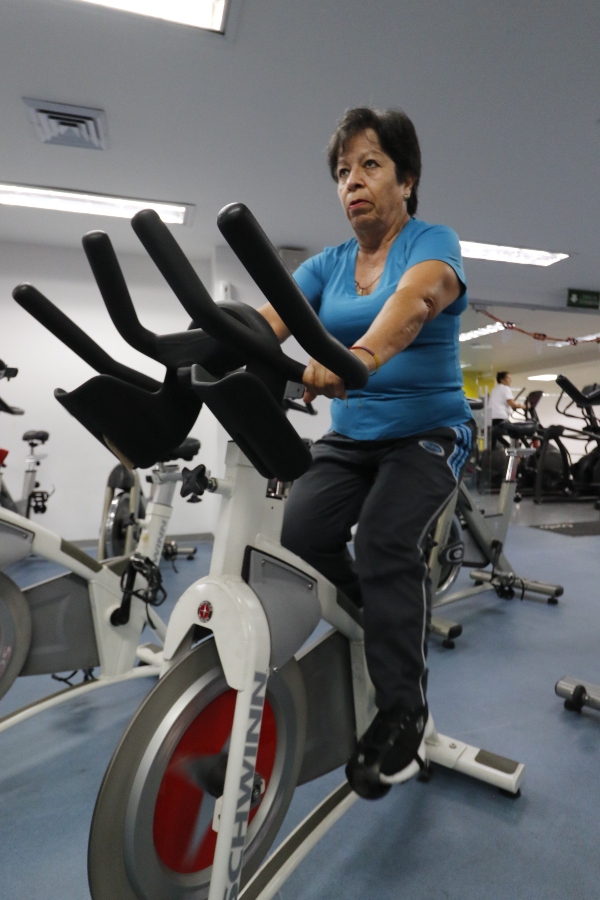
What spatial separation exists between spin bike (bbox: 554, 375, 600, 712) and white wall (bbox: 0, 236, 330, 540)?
280 cm

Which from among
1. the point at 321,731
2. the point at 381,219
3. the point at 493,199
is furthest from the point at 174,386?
the point at 493,199

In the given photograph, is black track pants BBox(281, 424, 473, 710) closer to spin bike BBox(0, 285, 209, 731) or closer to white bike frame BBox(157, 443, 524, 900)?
white bike frame BBox(157, 443, 524, 900)

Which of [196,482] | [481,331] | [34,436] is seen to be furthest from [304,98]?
[481,331]

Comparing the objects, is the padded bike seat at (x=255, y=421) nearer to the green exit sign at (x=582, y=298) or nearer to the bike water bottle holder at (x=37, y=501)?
the bike water bottle holder at (x=37, y=501)

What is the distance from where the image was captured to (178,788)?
81cm

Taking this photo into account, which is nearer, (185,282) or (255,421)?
(185,282)

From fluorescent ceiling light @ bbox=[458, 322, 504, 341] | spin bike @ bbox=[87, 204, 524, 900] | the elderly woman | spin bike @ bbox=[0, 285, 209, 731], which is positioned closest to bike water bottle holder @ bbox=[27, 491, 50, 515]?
spin bike @ bbox=[0, 285, 209, 731]

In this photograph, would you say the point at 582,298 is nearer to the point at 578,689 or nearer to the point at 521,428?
the point at 521,428

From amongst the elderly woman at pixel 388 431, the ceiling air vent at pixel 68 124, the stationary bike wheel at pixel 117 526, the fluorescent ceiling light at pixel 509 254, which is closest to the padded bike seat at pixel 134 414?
the elderly woman at pixel 388 431

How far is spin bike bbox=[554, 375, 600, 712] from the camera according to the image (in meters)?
1.81

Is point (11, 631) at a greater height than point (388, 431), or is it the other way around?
point (388, 431)

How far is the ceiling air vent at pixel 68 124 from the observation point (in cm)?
257

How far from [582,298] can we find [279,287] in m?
6.71

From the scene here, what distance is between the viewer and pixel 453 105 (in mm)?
2605
